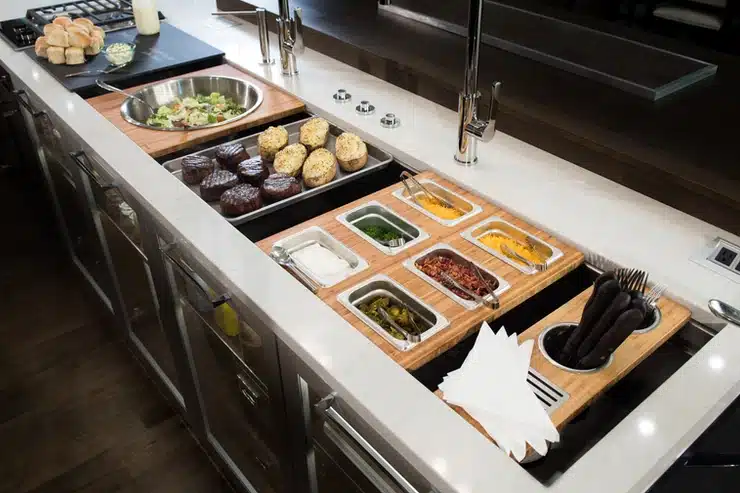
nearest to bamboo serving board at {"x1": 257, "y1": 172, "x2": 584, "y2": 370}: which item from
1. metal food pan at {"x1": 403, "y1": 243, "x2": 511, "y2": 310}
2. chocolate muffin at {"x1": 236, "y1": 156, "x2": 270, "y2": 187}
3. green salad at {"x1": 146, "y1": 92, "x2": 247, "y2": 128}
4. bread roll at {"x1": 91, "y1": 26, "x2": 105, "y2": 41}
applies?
metal food pan at {"x1": 403, "y1": 243, "x2": 511, "y2": 310}

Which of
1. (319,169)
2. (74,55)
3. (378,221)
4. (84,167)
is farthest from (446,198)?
(74,55)

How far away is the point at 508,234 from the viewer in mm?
1217

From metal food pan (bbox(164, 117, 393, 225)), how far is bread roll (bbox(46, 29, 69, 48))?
71cm

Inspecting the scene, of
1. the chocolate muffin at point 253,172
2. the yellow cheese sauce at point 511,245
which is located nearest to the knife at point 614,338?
the yellow cheese sauce at point 511,245

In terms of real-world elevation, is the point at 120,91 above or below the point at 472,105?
below

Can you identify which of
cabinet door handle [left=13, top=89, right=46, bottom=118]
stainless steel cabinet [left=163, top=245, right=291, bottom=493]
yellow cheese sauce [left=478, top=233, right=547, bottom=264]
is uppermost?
yellow cheese sauce [left=478, top=233, right=547, bottom=264]

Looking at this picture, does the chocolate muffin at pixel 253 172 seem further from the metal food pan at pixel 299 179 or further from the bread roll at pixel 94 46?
the bread roll at pixel 94 46

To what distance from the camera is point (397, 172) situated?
147cm

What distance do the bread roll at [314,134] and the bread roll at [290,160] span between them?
52mm

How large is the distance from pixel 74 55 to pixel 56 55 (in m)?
0.06

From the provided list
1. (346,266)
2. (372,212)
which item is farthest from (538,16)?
(346,266)

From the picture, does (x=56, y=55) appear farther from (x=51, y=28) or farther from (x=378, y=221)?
(x=378, y=221)

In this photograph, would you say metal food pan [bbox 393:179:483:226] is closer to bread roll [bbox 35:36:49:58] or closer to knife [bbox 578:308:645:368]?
knife [bbox 578:308:645:368]

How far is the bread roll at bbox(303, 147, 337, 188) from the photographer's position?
4.56 ft
